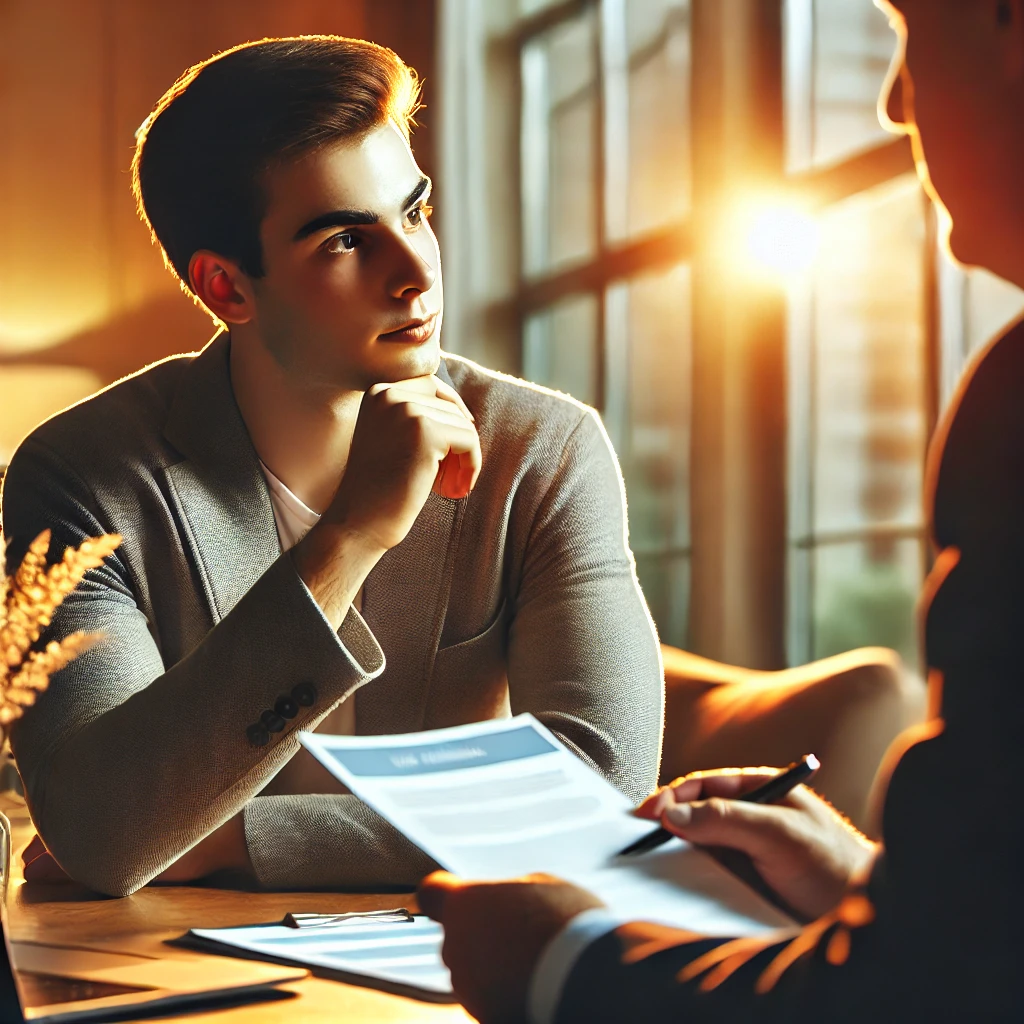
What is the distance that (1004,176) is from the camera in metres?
0.56

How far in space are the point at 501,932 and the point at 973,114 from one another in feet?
1.39

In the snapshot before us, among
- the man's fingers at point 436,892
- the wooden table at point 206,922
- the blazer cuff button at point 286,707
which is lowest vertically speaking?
the wooden table at point 206,922

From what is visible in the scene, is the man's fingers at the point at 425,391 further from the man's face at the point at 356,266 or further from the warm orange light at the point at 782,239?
the warm orange light at the point at 782,239

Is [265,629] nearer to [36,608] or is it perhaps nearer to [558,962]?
[36,608]

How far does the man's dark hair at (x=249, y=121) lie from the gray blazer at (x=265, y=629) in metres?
0.18

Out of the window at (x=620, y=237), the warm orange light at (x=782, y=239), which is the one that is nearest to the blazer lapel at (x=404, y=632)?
the warm orange light at (x=782, y=239)

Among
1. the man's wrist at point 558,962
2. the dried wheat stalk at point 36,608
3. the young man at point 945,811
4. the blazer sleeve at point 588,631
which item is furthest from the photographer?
the blazer sleeve at point 588,631

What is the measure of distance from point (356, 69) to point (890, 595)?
173 cm

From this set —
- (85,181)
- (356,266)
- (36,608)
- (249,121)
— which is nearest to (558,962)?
(36,608)

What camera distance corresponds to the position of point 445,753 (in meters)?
0.84

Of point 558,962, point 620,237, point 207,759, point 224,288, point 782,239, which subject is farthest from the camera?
point 620,237

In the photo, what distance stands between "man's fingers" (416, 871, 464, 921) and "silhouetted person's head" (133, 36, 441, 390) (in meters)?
0.95

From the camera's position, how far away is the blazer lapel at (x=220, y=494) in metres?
1.58

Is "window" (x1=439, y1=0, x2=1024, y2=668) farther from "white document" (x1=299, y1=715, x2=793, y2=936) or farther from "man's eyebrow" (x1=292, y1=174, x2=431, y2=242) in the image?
"white document" (x1=299, y1=715, x2=793, y2=936)
